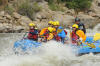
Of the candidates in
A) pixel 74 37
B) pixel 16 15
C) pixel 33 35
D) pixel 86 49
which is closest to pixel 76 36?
pixel 74 37

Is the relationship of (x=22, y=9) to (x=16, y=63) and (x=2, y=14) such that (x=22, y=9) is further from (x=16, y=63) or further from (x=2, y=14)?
(x=16, y=63)

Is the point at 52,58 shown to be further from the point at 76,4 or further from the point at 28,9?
the point at 76,4

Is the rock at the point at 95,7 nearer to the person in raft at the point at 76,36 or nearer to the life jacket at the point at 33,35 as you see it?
the person in raft at the point at 76,36

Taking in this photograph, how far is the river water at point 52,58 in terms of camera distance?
→ 246 inches

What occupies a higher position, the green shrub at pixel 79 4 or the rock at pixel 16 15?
the green shrub at pixel 79 4

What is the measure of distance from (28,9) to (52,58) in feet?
34.4

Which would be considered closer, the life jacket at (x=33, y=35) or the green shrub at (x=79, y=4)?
the life jacket at (x=33, y=35)

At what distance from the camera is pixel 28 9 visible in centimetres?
1673

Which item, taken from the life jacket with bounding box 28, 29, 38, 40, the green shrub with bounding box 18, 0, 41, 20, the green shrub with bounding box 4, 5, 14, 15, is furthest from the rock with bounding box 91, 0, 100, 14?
the life jacket with bounding box 28, 29, 38, 40

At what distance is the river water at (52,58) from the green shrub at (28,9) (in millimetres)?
9483

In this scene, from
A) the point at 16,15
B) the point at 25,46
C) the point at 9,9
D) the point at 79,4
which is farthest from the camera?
the point at 79,4

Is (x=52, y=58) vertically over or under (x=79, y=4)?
under

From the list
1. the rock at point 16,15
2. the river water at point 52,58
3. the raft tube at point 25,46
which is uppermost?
the rock at point 16,15

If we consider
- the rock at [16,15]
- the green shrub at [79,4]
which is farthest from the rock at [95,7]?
the rock at [16,15]
